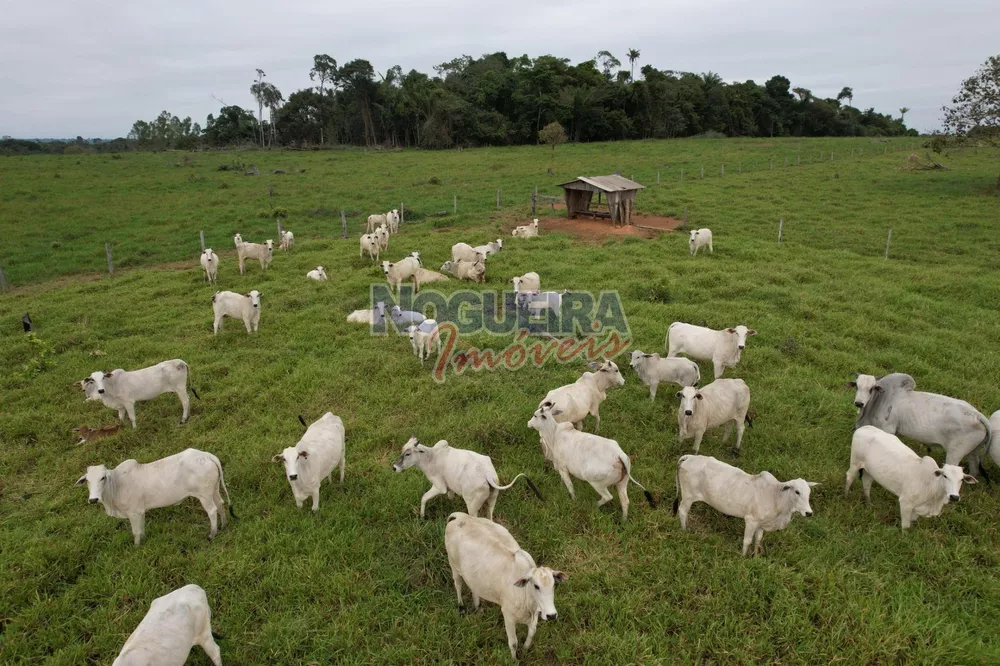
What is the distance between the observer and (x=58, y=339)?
1142 centimetres

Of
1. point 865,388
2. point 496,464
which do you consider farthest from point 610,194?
point 496,464

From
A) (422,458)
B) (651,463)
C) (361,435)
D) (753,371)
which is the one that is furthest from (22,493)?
(753,371)

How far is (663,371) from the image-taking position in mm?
8961

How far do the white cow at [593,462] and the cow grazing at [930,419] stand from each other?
3.82 m

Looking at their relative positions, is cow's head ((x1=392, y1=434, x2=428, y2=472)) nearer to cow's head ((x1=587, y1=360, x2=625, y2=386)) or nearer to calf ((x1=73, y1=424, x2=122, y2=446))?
cow's head ((x1=587, y1=360, x2=625, y2=386))

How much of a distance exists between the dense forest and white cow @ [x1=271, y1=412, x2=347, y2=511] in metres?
52.0

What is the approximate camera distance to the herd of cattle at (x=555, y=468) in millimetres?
4656

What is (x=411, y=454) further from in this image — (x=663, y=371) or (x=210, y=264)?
(x=210, y=264)

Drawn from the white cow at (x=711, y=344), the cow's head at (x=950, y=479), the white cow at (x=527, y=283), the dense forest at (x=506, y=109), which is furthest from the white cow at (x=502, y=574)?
the dense forest at (x=506, y=109)

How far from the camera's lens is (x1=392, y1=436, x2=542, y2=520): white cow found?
607 cm

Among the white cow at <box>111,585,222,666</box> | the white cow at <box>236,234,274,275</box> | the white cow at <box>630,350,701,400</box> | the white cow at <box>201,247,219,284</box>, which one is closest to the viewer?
the white cow at <box>111,585,222,666</box>

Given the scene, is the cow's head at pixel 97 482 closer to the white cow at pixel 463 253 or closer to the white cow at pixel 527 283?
the white cow at pixel 527 283

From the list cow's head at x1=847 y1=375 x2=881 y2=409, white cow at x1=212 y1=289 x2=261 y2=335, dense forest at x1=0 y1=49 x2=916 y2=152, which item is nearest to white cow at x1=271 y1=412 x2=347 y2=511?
white cow at x1=212 y1=289 x2=261 y2=335

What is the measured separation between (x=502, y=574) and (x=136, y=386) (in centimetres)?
679
